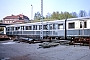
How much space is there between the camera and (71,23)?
2264cm

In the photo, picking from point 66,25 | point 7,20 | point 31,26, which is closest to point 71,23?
point 66,25

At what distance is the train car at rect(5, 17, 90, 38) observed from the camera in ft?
68.0

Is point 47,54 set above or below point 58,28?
below

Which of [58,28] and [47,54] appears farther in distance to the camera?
[58,28]

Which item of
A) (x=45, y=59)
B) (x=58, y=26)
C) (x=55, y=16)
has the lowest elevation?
(x=45, y=59)

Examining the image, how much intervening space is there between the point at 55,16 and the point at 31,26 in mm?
45623

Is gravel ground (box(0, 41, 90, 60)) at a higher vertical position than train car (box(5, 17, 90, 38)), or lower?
lower

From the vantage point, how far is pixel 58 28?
2428cm

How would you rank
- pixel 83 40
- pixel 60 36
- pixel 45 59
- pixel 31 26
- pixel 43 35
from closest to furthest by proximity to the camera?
pixel 45 59 → pixel 83 40 → pixel 60 36 → pixel 43 35 → pixel 31 26

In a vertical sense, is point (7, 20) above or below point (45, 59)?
above

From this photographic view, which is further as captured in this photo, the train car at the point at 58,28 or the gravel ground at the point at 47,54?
the train car at the point at 58,28

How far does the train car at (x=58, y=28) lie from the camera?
20.7m

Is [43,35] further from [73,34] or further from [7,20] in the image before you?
[7,20]

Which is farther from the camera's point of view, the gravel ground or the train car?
the train car
